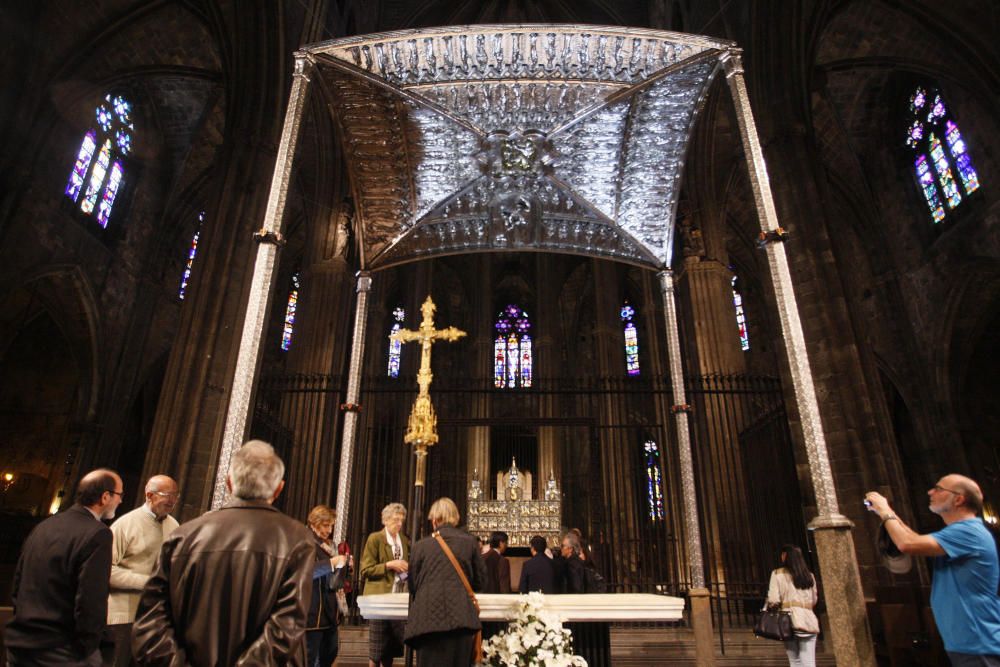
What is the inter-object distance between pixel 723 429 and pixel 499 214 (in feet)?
21.3

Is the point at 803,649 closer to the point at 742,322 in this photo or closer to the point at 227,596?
the point at 227,596

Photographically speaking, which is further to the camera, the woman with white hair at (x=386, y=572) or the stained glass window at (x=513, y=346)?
the stained glass window at (x=513, y=346)

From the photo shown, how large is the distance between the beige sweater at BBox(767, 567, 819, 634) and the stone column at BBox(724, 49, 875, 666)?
35.0 inches

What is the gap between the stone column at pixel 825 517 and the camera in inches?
151

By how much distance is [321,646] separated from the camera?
409cm

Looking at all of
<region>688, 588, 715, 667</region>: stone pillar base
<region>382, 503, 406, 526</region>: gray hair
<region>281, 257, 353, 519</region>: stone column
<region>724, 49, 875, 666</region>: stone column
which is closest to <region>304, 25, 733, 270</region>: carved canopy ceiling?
<region>724, 49, 875, 666</region>: stone column

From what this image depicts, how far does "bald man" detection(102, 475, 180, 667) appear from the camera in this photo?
342cm

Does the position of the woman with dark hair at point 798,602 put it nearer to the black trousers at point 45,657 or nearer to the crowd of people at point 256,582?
the crowd of people at point 256,582

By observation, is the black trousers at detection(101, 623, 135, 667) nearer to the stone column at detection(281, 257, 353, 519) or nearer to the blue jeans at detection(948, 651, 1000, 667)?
the blue jeans at detection(948, 651, 1000, 667)

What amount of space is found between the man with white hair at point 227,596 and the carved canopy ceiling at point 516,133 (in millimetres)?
5086

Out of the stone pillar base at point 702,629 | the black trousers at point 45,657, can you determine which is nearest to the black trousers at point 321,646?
the black trousers at point 45,657

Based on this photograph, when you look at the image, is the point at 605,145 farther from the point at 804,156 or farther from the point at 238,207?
the point at 238,207

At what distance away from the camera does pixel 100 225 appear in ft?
48.3

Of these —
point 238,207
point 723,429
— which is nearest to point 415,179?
point 238,207
